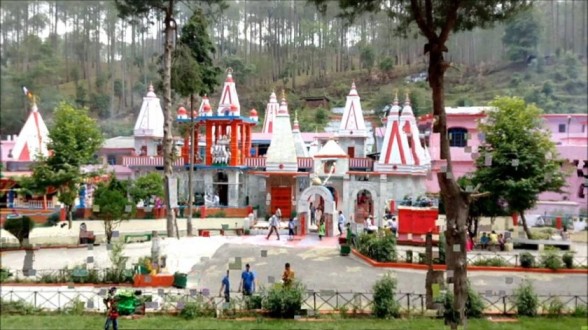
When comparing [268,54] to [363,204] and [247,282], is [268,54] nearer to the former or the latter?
[363,204]

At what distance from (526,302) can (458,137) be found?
163 centimetres

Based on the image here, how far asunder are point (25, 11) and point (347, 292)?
4.35 metres

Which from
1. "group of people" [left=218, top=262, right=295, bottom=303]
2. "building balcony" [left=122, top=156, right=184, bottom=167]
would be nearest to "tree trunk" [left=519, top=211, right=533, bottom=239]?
"group of people" [left=218, top=262, right=295, bottom=303]

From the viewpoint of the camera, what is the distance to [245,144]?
4832 millimetres

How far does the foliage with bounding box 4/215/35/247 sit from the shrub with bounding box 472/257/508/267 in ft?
15.1

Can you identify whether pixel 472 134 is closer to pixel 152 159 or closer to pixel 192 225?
pixel 192 225

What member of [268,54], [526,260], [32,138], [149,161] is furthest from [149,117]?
[526,260]

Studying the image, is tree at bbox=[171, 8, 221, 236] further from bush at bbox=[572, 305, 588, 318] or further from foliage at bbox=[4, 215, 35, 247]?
bush at bbox=[572, 305, 588, 318]

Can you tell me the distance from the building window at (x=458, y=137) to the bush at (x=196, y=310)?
264cm

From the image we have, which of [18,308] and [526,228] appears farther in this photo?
[526,228]

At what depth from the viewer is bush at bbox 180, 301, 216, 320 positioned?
448 centimetres

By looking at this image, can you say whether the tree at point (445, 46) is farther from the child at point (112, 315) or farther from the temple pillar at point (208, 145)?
the child at point (112, 315)

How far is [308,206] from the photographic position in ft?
15.9

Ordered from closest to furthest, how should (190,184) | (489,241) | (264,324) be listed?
(264,324) < (190,184) < (489,241)
